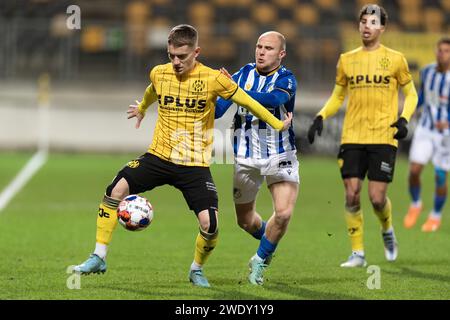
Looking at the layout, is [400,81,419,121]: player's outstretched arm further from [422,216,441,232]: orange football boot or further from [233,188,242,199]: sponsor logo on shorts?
[422,216,441,232]: orange football boot

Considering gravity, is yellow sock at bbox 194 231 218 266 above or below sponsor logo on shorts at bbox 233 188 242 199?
below

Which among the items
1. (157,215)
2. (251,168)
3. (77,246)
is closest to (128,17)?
(157,215)

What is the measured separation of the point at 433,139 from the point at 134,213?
21.1 ft

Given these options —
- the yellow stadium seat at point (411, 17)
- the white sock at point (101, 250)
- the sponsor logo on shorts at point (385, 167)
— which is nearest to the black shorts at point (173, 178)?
the white sock at point (101, 250)

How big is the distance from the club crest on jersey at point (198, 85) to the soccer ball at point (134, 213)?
92 centimetres

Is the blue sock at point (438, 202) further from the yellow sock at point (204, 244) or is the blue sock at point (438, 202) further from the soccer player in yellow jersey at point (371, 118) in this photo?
the yellow sock at point (204, 244)

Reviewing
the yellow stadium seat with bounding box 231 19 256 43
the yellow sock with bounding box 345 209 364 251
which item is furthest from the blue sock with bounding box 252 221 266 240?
the yellow stadium seat with bounding box 231 19 256 43

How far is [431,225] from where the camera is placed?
42.0 feet

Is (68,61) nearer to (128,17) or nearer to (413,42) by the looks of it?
(128,17)

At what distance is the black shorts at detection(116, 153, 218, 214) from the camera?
25.3 feet

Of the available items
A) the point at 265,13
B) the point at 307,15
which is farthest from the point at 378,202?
the point at 265,13

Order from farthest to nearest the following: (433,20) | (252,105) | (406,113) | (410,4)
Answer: (410,4), (433,20), (406,113), (252,105)

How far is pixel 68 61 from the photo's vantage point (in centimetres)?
2406

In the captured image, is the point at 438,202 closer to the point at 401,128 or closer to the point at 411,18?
the point at 401,128
